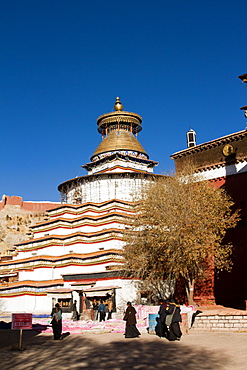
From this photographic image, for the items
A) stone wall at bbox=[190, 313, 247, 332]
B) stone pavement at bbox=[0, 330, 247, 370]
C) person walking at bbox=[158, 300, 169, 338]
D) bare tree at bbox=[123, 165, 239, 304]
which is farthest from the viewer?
bare tree at bbox=[123, 165, 239, 304]

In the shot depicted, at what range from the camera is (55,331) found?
1551cm

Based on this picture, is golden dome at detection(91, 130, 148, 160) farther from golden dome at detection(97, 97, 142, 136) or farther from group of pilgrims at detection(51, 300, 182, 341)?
group of pilgrims at detection(51, 300, 182, 341)

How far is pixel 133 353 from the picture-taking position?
11.6 metres

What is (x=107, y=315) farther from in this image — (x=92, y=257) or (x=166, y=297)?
(x=92, y=257)

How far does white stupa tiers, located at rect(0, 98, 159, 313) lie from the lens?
25859 mm

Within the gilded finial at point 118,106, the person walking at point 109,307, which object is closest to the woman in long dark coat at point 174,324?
the person walking at point 109,307

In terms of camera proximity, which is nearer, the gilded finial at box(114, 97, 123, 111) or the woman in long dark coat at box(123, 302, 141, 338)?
the woman in long dark coat at box(123, 302, 141, 338)

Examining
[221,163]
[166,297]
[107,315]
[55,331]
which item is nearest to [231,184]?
[221,163]

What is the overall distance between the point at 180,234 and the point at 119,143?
79.2 ft

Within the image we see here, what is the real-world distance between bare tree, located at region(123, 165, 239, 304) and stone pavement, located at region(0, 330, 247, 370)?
5046 millimetres

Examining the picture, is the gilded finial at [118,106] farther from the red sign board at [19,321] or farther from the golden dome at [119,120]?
the red sign board at [19,321]

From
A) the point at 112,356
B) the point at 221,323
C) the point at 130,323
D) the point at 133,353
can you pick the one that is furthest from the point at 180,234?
the point at 112,356

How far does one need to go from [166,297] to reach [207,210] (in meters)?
6.80

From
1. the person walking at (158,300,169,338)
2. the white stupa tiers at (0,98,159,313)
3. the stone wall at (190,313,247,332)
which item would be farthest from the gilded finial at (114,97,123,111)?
the person walking at (158,300,169,338)
